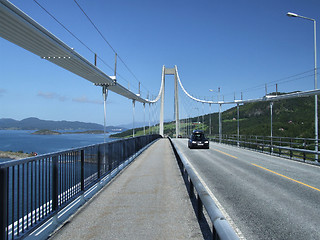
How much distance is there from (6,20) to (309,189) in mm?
9948

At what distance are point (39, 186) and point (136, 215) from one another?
1.99 m

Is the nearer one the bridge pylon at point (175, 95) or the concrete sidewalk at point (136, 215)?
the concrete sidewalk at point (136, 215)

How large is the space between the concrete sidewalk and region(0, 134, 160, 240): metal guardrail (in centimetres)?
45

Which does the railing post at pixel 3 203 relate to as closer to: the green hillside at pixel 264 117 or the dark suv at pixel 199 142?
the dark suv at pixel 199 142

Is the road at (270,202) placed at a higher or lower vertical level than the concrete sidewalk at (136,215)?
lower

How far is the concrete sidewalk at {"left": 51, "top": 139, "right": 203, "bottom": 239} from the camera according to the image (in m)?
4.67

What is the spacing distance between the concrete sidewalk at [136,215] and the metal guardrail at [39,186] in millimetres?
454

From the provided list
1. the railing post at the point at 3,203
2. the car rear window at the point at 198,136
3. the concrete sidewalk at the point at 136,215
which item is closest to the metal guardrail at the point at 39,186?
the railing post at the point at 3,203

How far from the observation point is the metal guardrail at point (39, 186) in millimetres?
3641

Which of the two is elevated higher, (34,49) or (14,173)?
(34,49)

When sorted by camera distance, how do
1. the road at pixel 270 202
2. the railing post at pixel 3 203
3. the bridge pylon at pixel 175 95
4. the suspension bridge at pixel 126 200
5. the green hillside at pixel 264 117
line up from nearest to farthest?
1. the railing post at pixel 3 203
2. the suspension bridge at pixel 126 200
3. the road at pixel 270 202
4. the bridge pylon at pixel 175 95
5. the green hillside at pixel 264 117

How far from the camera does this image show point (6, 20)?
26.2ft

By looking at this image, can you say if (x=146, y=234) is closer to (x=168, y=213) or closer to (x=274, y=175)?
(x=168, y=213)

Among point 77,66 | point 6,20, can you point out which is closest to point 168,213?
point 6,20
